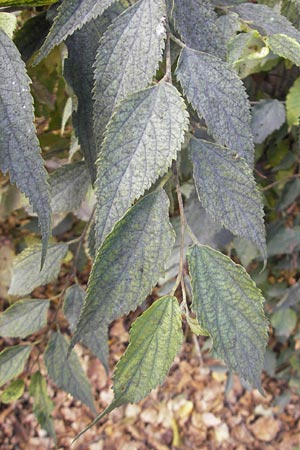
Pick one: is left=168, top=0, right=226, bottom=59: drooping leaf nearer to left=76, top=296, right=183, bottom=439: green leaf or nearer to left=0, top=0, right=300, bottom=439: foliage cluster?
left=0, top=0, right=300, bottom=439: foliage cluster

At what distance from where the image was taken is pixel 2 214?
3.59 ft

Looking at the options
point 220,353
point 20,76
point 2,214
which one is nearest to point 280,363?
point 2,214

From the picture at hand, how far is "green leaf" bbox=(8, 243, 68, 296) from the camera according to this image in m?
0.73

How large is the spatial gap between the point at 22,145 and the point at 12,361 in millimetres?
427

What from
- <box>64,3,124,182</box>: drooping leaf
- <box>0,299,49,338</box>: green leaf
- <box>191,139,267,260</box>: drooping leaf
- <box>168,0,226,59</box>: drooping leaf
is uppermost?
<box>168,0,226,59</box>: drooping leaf

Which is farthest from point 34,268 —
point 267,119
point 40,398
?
point 267,119

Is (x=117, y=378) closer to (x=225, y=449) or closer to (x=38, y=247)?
(x=38, y=247)

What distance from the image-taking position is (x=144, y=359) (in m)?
0.42

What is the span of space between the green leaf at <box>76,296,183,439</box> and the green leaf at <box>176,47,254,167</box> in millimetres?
157

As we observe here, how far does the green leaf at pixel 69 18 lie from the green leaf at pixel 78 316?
0.36m

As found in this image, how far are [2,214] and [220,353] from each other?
2.53 feet

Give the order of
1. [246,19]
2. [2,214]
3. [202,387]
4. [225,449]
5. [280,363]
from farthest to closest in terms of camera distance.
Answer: [202,387] < [225,449] < [280,363] < [2,214] < [246,19]

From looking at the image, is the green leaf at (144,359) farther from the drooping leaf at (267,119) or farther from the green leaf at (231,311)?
the drooping leaf at (267,119)

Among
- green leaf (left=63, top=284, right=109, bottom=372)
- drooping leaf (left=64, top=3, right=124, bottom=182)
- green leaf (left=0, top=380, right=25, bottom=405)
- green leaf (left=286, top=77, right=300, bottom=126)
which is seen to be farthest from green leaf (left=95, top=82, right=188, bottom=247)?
green leaf (left=0, top=380, right=25, bottom=405)
